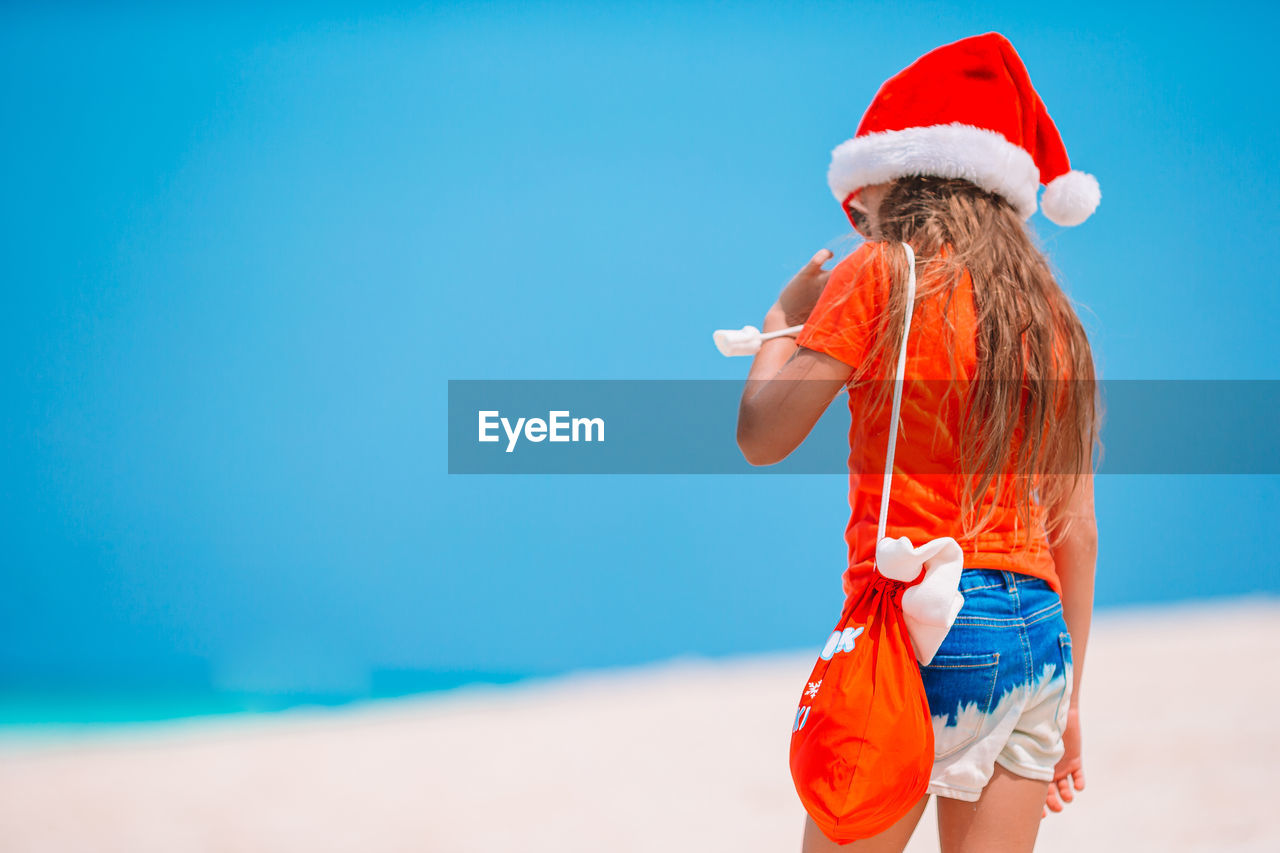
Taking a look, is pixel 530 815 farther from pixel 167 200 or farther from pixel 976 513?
pixel 167 200

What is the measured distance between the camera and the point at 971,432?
2.54 feet

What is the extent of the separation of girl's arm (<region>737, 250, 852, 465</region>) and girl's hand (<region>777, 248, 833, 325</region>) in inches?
0.7

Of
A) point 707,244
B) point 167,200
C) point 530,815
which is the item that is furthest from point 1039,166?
point 167,200

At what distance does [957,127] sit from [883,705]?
0.50m

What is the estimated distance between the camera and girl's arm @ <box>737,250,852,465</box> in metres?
0.78

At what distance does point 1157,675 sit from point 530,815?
2049 mm

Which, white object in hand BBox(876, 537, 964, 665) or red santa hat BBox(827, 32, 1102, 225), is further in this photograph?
red santa hat BBox(827, 32, 1102, 225)

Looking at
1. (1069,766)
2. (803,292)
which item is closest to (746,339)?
(803,292)

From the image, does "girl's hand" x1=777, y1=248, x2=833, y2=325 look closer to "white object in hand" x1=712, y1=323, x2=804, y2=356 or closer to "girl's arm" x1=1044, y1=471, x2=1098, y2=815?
"white object in hand" x1=712, y1=323, x2=804, y2=356

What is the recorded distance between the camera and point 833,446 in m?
3.55

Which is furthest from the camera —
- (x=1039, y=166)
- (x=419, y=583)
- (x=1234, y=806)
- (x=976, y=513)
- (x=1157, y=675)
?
(x=419, y=583)

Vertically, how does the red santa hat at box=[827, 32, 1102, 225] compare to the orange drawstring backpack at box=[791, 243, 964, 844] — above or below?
above

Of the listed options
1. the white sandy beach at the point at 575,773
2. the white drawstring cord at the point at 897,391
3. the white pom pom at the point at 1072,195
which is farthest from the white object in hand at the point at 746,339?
the white sandy beach at the point at 575,773

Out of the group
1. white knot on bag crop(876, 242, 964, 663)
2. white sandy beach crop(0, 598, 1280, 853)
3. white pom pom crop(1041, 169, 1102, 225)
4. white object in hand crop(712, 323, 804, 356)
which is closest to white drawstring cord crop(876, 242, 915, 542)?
white knot on bag crop(876, 242, 964, 663)
